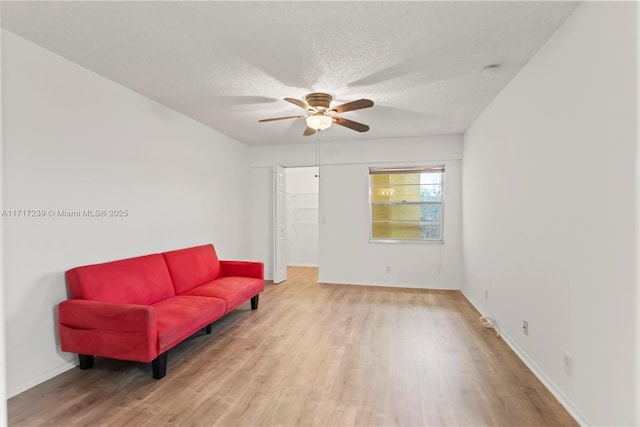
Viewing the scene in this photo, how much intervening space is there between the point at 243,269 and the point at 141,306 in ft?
6.36

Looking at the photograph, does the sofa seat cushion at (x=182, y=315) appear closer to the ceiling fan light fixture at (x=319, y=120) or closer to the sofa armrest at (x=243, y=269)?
the sofa armrest at (x=243, y=269)

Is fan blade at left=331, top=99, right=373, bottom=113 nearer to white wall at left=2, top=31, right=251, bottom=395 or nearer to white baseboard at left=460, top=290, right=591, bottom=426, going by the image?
white wall at left=2, top=31, right=251, bottom=395

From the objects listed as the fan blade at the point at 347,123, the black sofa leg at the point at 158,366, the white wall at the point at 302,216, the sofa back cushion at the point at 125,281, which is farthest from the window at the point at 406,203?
the black sofa leg at the point at 158,366

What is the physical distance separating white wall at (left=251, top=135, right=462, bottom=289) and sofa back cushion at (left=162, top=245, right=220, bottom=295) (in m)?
1.84

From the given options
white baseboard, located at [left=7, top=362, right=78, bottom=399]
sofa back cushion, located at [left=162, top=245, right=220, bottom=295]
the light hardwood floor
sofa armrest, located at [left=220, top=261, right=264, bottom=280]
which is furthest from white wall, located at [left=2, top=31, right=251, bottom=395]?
sofa armrest, located at [left=220, top=261, right=264, bottom=280]

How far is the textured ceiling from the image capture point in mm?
2086

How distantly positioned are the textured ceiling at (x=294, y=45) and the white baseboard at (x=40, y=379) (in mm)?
2490

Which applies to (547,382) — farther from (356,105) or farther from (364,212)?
(364,212)

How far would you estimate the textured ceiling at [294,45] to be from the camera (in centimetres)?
209

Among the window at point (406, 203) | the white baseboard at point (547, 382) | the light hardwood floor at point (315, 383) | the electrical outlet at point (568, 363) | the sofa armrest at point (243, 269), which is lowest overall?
the light hardwood floor at point (315, 383)

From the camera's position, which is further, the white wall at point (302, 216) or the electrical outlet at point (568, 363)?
the white wall at point (302, 216)

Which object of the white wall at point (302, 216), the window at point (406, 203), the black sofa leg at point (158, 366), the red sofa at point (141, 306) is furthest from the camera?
the white wall at point (302, 216)

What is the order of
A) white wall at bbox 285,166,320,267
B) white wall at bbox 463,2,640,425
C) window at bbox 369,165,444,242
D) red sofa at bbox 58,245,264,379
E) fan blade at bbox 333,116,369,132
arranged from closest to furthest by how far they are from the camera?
white wall at bbox 463,2,640,425, red sofa at bbox 58,245,264,379, fan blade at bbox 333,116,369,132, window at bbox 369,165,444,242, white wall at bbox 285,166,320,267

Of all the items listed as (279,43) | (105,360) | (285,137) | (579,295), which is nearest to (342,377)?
(579,295)
